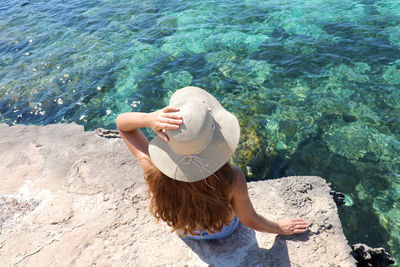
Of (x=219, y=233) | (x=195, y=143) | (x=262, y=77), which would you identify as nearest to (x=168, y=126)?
(x=195, y=143)

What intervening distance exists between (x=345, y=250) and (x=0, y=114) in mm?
7733

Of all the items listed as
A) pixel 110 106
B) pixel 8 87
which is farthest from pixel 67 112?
pixel 8 87

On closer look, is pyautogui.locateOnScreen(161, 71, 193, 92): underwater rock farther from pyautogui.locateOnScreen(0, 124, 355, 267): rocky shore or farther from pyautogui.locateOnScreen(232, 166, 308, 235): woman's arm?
pyautogui.locateOnScreen(232, 166, 308, 235): woman's arm

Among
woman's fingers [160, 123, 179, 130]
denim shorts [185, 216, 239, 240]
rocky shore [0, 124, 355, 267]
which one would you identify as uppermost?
woman's fingers [160, 123, 179, 130]

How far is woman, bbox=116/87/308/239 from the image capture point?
165 cm

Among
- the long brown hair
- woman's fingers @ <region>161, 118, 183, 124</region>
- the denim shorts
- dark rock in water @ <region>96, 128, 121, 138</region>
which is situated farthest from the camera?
Result: dark rock in water @ <region>96, 128, 121, 138</region>

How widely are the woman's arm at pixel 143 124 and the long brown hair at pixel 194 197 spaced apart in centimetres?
36

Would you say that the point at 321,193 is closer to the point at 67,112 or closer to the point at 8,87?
the point at 67,112

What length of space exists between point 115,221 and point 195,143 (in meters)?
1.94

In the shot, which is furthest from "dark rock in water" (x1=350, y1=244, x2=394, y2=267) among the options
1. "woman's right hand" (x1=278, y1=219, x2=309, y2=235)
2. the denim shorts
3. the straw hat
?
the straw hat

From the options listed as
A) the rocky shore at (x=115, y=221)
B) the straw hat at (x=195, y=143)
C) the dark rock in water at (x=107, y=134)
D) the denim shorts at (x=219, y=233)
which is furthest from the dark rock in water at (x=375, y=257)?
the dark rock in water at (x=107, y=134)

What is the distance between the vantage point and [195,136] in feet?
5.30

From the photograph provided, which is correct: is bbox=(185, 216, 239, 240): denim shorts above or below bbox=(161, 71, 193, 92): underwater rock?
above

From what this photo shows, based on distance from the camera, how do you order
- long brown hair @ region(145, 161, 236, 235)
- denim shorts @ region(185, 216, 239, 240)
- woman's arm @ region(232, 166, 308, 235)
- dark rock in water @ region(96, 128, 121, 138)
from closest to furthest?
long brown hair @ region(145, 161, 236, 235), woman's arm @ region(232, 166, 308, 235), denim shorts @ region(185, 216, 239, 240), dark rock in water @ region(96, 128, 121, 138)
